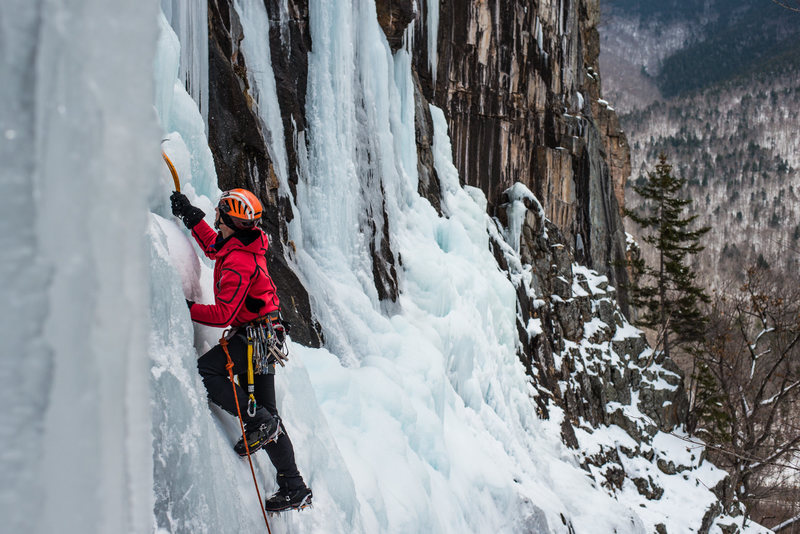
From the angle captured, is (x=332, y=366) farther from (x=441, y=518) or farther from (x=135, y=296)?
(x=135, y=296)

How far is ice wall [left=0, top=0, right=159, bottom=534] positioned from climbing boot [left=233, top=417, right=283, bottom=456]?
144 centimetres

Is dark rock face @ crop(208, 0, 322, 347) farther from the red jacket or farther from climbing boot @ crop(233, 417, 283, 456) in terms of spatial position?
climbing boot @ crop(233, 417, 283, 456)

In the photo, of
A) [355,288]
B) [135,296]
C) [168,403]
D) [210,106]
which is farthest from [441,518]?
[135,296]

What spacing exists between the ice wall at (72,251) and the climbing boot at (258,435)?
144cm

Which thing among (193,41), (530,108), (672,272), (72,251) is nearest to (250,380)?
(72,251)

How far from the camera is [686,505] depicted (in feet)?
39.5

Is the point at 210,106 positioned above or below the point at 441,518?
above

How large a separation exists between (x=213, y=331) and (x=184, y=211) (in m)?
0.56

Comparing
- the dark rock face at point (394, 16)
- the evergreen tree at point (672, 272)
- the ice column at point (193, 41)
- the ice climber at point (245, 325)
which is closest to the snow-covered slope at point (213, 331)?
the ice climber at point (245, 325)

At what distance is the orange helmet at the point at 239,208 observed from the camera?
237 cm

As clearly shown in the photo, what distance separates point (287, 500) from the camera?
2.27m

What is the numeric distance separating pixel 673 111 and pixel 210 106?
130 m

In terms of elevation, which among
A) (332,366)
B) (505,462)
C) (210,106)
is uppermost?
(210,106)

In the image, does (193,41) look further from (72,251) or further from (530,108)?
(530,108)
